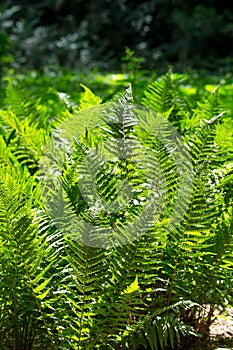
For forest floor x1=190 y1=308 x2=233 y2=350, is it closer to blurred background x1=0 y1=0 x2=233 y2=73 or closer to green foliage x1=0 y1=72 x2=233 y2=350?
green foliage x1=0 y1=72 x2=233 y2=350

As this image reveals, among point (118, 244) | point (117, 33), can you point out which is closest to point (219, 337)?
point (118, 244)

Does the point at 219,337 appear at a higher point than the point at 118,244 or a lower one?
lower

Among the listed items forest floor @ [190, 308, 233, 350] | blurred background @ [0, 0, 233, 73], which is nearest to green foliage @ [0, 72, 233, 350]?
forest floor @ [190, 308, 233, 350]

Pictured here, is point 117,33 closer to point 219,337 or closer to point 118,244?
point 219,337

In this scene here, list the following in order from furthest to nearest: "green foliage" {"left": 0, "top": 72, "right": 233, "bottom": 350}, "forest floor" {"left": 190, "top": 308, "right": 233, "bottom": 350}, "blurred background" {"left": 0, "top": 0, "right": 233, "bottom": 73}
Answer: "blurred background" {"left": 0, "top": 0, "right": 233, "bottom": 73}
"forest floor" {"left": 190, "top": 308, "right": 233, "bottom": 350}
"green foliage" {"left": 0, "top": 72, "right": 233, "bottom": 350}

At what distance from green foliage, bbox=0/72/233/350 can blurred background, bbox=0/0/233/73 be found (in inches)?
449

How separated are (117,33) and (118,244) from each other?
1467 cm

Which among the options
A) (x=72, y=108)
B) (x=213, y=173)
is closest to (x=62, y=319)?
(x=213, y=173)

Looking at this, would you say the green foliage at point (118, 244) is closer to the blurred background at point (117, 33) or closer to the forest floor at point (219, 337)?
the forest floor at point (219, 337)

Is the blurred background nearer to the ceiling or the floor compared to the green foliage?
nearer to the ceiling

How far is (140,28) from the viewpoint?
15.6m

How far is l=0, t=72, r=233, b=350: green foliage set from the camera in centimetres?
180

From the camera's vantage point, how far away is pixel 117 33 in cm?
1597

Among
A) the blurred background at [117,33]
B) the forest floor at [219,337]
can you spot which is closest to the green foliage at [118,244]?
the forest floor at [219,337]
